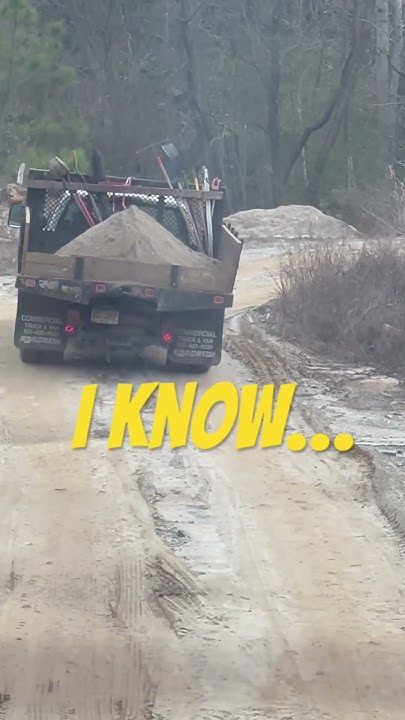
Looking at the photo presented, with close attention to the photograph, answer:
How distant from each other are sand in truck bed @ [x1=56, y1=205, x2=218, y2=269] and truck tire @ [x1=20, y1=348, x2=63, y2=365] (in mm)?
1069

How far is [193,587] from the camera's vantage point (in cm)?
710

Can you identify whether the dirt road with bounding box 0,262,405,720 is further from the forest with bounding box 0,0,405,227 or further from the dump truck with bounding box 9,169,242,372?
the forest with bounding box 0,0,405,227

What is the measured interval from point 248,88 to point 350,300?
1259 inches

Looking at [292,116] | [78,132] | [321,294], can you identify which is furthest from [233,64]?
[321,294]

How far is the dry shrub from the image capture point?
1470 centimetres

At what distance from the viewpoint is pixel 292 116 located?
1797 inches

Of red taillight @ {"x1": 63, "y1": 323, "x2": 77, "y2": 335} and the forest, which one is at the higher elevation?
the forest

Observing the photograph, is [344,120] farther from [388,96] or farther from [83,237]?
[83,237]

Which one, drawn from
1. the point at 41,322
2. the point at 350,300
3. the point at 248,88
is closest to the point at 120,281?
the point at 41,322

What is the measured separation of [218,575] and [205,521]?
3.32 feet

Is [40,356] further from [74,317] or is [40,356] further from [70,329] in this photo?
[74,317]

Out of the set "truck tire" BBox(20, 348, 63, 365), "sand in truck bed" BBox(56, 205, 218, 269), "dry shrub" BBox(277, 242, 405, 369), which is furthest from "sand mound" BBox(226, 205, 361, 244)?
"truck tire" BBox(20, 348, 63, 365)

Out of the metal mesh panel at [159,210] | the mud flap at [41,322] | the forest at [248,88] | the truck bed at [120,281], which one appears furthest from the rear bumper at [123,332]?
the forest at [248,88]

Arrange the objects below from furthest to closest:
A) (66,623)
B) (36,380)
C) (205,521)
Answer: (36,380)
(205,521)
(66,623)
